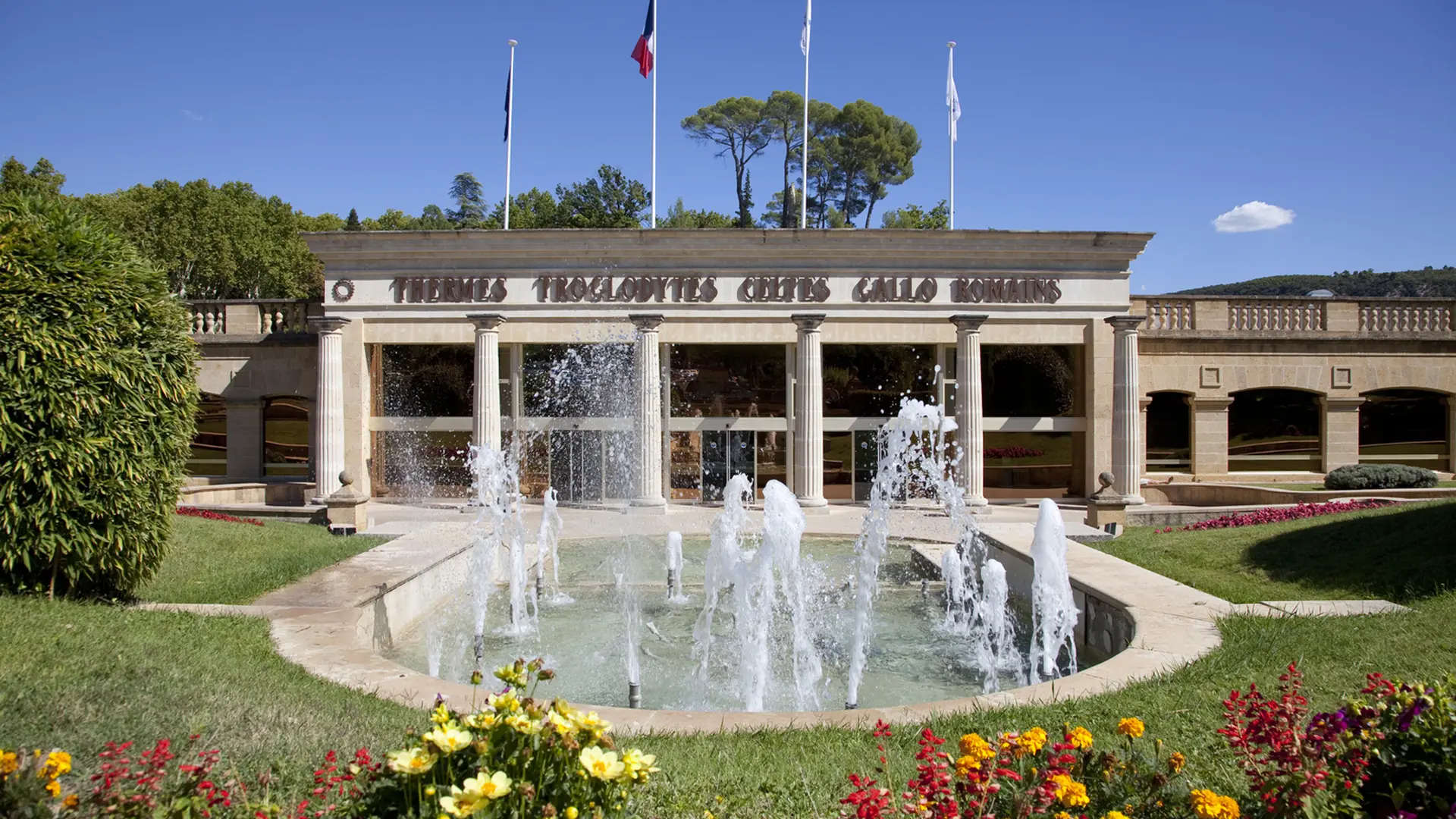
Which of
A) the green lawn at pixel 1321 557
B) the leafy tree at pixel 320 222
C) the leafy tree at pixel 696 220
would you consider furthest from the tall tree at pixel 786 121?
the green lawn at pixel 1321 557

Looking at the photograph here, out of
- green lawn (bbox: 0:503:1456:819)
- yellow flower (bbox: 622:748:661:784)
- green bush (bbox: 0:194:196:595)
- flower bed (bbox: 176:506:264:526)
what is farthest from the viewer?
flower bed (bbox: 176:506:264:526)

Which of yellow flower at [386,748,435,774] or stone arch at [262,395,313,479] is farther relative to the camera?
stone arch at [262,395,313,479]

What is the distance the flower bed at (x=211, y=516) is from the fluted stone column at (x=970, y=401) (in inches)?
629

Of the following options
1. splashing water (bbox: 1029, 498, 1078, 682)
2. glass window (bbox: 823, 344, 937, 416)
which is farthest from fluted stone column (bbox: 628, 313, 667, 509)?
splashing water (bbox: 1029, 498, 1078, 682)

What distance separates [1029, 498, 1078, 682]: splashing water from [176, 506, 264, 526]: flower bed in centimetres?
1295

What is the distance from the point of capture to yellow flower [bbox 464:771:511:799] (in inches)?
107

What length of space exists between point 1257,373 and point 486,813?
27.1 m

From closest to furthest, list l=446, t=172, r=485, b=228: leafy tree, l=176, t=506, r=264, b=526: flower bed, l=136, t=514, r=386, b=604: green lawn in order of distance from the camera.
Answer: l=136, t=514, r=386, b=604: green lawn
l=176, t=506, r=264, b=526: flower bed
l=446, t=172, r=485, b=228: leafy tree

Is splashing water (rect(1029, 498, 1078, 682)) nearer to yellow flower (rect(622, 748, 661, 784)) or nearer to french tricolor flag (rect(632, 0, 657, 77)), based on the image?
→ yellow flower (rect(622, 748, 661, 784))

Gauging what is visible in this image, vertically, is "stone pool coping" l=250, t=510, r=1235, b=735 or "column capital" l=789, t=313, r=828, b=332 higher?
"column capital" l=789, t=313, r=828, b=332

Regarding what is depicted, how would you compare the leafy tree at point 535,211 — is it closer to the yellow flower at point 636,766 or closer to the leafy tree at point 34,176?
the leafy tree at point 34,176

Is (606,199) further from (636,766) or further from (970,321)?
(636,766)

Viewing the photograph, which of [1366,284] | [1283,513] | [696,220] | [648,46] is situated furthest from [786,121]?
[1366,284]

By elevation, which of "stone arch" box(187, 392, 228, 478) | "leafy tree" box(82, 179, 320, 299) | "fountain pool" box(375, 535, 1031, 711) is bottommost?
"fountain pool" box(375, 535, 1031, 711)
